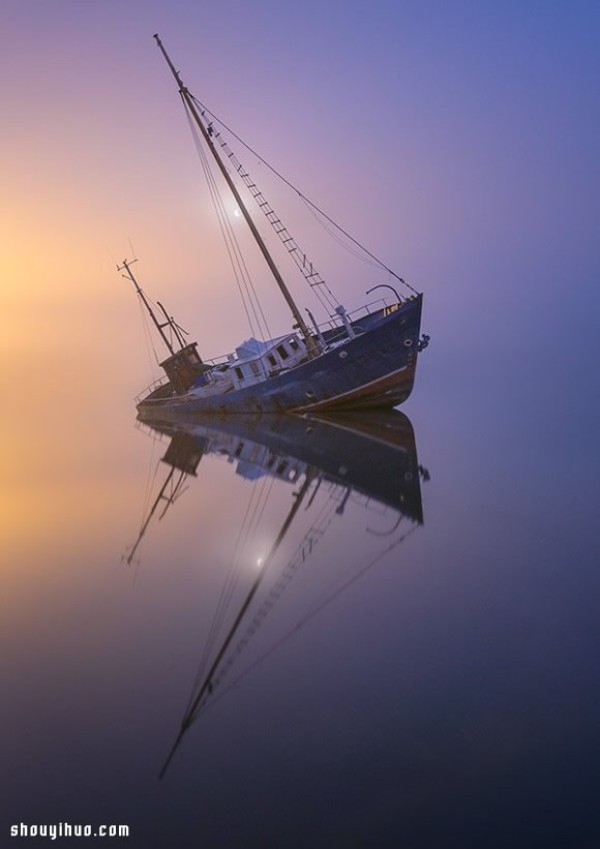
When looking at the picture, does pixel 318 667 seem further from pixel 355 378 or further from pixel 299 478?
A: pixel 355 378

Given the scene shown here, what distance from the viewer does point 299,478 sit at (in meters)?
24.6

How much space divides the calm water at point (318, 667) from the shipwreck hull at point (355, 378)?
15.8 metres

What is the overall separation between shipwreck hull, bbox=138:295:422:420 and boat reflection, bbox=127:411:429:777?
108 cm

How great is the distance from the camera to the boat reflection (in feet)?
37.5

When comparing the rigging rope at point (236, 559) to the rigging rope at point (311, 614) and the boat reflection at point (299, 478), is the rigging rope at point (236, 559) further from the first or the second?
the rigging rope at point (311, 614)

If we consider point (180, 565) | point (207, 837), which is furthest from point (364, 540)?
point (207, 837)

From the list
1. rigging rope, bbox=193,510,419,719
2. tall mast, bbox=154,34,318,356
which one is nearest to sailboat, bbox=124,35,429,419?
tall mast, bbox=154,34,318,356

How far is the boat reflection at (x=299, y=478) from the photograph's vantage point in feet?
37.5

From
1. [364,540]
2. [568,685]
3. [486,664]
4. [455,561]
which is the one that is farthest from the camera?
[364,540]

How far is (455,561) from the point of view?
13789mm

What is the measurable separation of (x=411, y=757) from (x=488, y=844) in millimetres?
1341

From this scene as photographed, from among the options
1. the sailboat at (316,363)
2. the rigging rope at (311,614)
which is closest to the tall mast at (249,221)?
the sailboat at (316,363)

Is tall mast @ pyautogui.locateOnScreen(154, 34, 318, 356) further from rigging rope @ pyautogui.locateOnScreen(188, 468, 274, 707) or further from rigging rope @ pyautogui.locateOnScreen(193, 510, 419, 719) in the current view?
rigging rope @ pyautogui.locateOnScreen(193, 510, 419, 719)

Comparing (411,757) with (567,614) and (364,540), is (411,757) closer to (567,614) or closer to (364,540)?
(567,614)
